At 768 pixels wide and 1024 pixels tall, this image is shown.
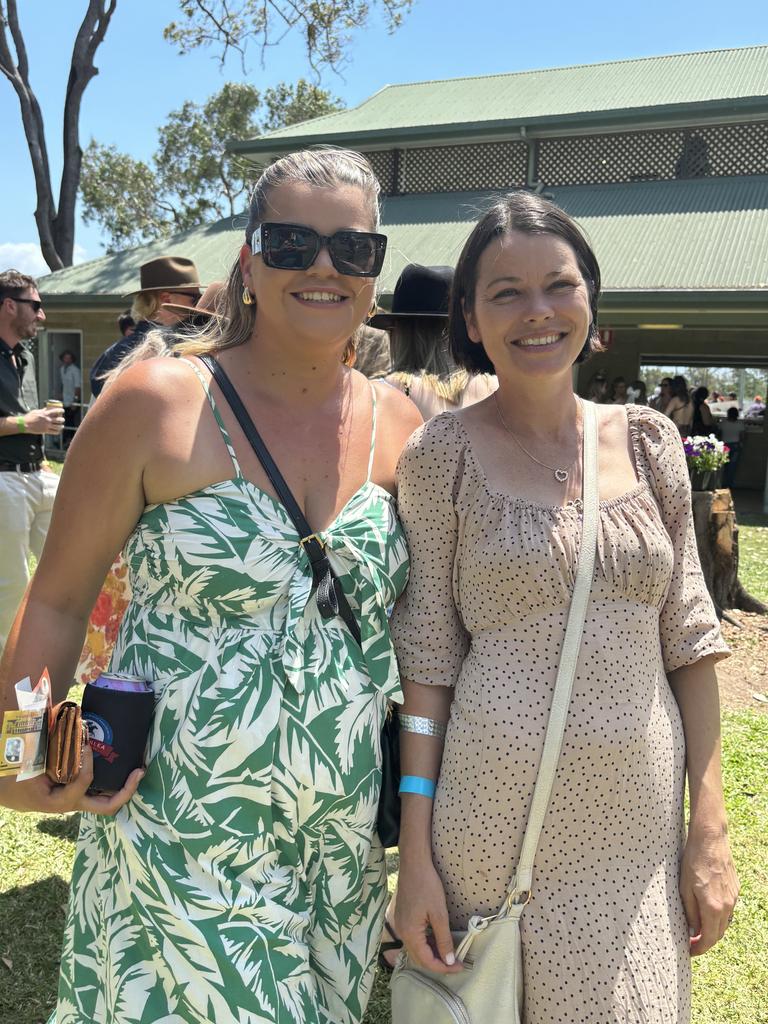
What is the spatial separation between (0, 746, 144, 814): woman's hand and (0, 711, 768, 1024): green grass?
5.59 ft

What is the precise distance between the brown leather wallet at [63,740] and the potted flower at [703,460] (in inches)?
290

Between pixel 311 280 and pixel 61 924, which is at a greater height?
pixel 311 280

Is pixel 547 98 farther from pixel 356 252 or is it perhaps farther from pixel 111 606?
pixel 356 252

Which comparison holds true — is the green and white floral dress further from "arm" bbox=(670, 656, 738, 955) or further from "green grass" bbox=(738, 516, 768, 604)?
"green grass" bbox=(738, 516, 768, 604)

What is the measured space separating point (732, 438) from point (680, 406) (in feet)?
11.5

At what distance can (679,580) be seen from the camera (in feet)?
6.49

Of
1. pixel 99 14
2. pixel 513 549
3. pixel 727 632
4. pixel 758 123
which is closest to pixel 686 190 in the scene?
pixel 758 123

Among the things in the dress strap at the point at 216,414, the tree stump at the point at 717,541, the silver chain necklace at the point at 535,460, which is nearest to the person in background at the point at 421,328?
the silver chain necklace at the point at 535,460

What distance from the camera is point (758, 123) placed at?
45.3 ft

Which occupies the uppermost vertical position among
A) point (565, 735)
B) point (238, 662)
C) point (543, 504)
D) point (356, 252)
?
point (356, 252)

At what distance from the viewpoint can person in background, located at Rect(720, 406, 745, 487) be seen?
18.8 m

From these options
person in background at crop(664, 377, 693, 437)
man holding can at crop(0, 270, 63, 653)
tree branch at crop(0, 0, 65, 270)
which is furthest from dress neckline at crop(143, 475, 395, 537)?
tree branch at crop(0, 0, 65, 270)

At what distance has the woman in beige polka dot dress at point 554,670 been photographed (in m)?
1.79

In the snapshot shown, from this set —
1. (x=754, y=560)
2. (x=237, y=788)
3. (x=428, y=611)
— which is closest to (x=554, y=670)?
(x=428, y=611)
